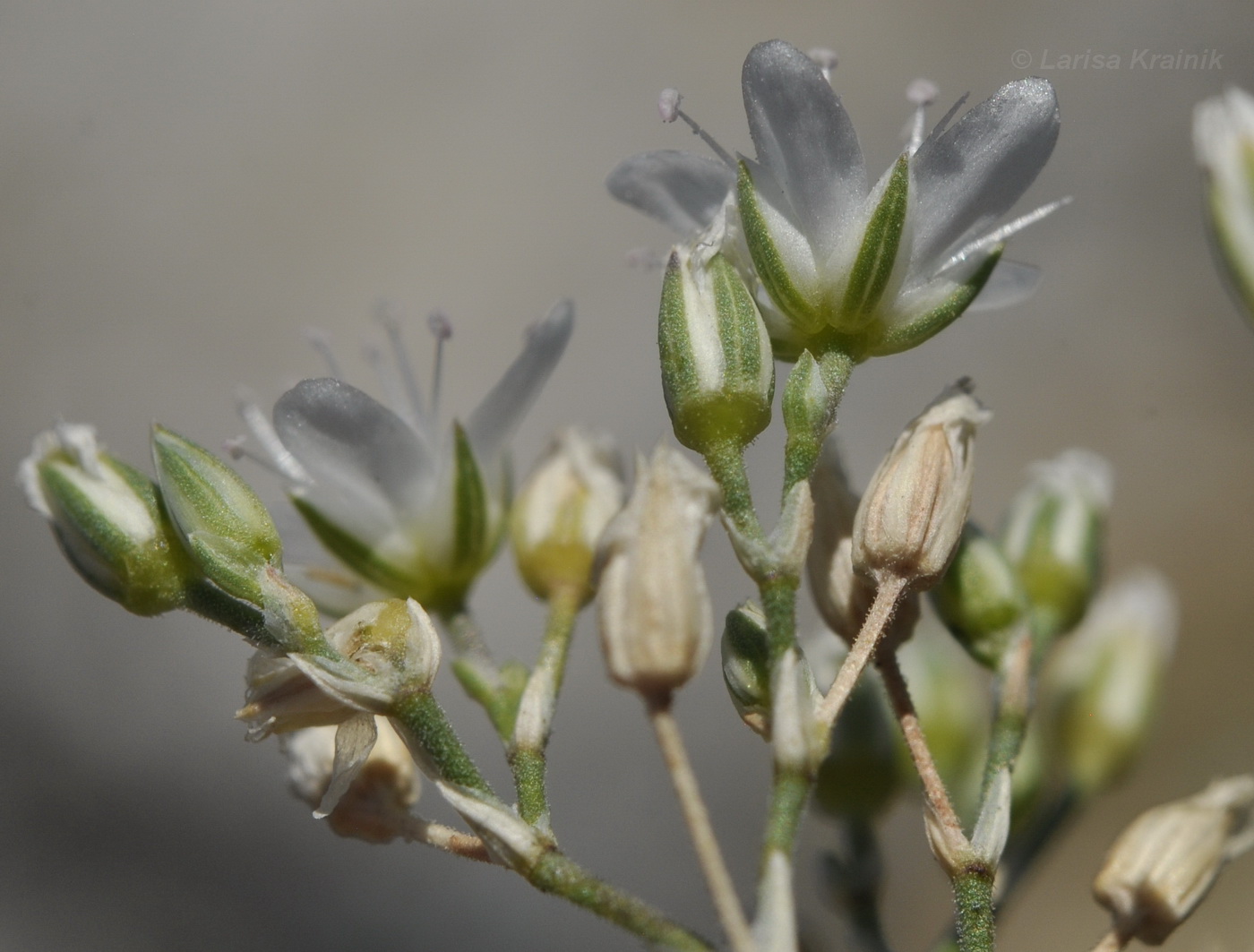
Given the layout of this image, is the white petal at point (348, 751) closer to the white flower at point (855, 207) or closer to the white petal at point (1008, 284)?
the white flower at point (855, 207)

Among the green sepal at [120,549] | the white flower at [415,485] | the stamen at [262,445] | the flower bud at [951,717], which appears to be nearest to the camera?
the green sepal at [120,549]

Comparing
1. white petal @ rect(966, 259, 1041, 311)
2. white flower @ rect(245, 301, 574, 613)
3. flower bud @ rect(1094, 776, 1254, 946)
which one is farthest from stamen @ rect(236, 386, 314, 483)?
flower bud @ rect(1094, 776, 1254, 946)

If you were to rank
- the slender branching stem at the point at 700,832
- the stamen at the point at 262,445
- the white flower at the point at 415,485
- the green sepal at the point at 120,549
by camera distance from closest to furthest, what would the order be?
1. the slender branching stem at the point at 700,832
2. the green sepal at the point at 120,549
3. the white flower at the point at 415,485
4. the stamen at the point at 262,445

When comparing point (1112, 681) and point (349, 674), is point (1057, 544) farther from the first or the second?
point (349, 674)

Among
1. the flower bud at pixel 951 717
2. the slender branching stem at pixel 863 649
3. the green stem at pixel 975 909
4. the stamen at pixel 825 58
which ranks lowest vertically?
the flower bud at pixel 951 717

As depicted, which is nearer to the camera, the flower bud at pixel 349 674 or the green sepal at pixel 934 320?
the flower bud at pixel 349 674

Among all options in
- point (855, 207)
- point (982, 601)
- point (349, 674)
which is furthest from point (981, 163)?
point (349, 674)

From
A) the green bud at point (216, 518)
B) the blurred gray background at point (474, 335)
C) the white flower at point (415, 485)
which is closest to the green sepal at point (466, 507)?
the white flower at point (415, 485)
